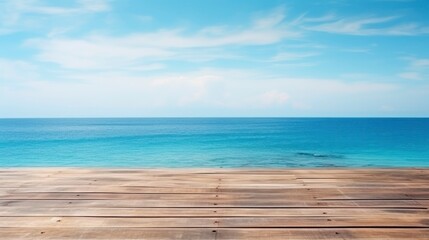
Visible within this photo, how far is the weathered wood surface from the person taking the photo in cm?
326

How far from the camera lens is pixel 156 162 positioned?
3136 centimetres

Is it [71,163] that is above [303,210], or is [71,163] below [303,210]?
below

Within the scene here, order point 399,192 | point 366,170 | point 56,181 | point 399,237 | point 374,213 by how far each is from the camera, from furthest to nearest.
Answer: point 366,170, point 56,181, point 399,192, point 374,213, point 399,237

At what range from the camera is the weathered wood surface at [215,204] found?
128 inches

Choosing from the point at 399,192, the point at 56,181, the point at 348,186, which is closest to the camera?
the point at 399,192

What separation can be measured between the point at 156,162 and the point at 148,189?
27137mm

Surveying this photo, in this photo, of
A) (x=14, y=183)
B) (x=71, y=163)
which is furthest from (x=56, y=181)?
(x=71, y=163)

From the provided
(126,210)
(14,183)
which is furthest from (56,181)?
(126,210)

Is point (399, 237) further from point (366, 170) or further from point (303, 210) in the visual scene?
point (366, 170)

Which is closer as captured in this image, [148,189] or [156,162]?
[148,189]

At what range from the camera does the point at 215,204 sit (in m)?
4.06

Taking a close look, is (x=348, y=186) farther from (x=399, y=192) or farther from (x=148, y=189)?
(x=148, y=189)

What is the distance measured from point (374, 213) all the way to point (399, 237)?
64 cm

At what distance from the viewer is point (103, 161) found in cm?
3303
